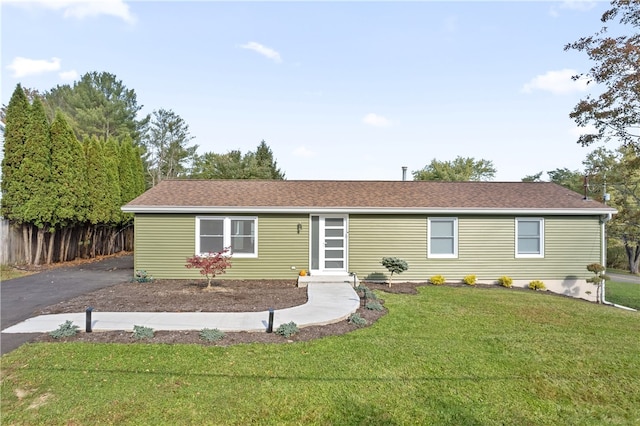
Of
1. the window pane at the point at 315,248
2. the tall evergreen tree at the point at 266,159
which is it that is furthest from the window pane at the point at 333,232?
the tall evergreen tree at the point at 266,159

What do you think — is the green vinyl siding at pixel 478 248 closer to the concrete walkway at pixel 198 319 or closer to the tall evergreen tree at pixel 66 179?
the concrete walkway at pixel 198 319

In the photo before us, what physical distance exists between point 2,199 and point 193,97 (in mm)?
8842

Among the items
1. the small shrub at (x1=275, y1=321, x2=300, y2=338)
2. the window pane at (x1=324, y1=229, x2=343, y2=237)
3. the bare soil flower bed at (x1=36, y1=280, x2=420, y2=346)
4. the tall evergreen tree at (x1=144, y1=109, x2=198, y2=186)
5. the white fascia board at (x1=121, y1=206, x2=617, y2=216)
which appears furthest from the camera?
the tall evergreen tree at (x1=144, y1=109, x2=198, y2=186)

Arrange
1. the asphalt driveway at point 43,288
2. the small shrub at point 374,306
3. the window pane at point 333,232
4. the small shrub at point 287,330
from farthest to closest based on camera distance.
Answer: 1. the window pane at point 333,232
2. the small shrub at point 374,306
3. the asphalt driveway at point 43,288
4. the small shrub at point 287,330

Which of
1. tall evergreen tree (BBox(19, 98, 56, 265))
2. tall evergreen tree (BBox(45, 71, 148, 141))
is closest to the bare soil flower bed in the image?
tall evergreen tree (BBox(19, 98, 56, 265))

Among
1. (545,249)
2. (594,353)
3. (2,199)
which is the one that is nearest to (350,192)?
(545,249)

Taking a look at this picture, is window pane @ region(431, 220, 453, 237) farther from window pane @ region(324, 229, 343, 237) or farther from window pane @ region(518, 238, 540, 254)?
window pane @ region(324, 229, 343, 237)

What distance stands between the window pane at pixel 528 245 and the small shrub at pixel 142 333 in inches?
459

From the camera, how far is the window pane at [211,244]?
11203mm

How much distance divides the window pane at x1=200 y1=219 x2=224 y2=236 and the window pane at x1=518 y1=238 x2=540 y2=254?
10483 mm

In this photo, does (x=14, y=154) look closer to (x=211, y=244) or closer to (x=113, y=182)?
(x=113, y=182)

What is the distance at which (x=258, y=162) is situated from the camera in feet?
109

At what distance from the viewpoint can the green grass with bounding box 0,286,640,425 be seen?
348 centimetres

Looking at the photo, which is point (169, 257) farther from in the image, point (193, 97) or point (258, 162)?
point (258, 162)
